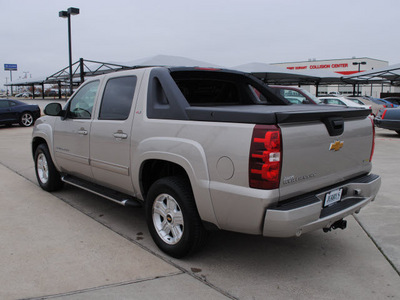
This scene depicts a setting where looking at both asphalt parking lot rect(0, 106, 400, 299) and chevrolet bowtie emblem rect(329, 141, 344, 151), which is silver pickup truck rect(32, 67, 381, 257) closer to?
chevrolet bowtie emblem rect(329, 141, 344, 151)

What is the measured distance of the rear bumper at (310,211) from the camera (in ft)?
8.96

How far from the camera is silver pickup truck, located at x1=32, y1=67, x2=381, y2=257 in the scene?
2760 mm

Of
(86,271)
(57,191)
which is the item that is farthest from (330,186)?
(57,191)

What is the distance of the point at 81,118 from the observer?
15.2ft

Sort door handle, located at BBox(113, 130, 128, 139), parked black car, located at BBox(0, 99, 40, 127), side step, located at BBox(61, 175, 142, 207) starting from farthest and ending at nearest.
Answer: parked black car, located at BBox(0, 99, 40, 127) → side step, located at BBox(61, 175, 142, 207) → door handle, located at BBox(113, 130, 128, 139)

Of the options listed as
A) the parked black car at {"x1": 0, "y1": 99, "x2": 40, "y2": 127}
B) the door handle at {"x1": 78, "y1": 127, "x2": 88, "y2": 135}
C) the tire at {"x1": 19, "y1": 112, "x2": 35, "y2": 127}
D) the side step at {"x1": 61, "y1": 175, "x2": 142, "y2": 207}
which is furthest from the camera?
the tire at {"x1": 19, "y1": 112, "x2": 35, "y2": 127}

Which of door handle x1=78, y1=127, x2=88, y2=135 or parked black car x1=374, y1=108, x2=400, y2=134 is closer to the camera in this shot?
door handle x1=78, y1=127, x2=88, y2=135

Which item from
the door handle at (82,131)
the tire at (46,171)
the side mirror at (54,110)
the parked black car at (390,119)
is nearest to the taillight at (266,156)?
the door handle at (82,131)

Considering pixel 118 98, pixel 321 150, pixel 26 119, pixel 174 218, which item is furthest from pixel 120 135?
pixel 26 119

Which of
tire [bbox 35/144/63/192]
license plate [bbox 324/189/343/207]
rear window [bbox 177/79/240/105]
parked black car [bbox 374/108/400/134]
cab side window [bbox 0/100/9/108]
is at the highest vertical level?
rear window [bbox 177/79/240/105]

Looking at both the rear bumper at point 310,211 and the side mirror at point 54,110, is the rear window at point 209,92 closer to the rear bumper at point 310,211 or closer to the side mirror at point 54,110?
the rear bumper at point 310,211

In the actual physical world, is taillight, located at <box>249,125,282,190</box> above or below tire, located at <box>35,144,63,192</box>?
above

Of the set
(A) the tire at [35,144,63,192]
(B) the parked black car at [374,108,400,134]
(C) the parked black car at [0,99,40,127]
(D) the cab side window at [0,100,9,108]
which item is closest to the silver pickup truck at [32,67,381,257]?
(A) the tire at [35,144,63,192]

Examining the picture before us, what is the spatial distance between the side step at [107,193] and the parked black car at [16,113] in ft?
47.0
